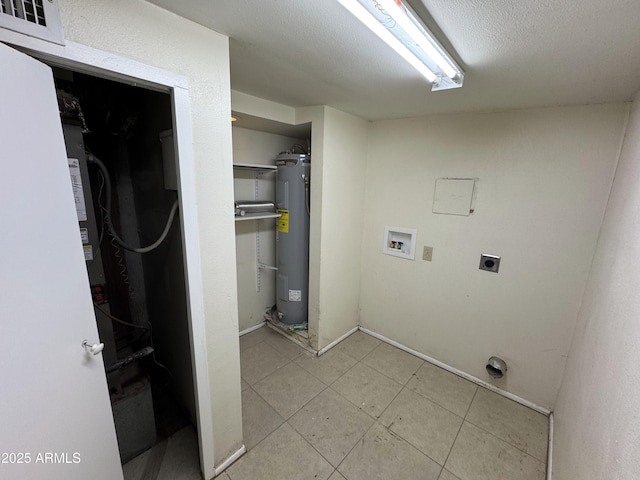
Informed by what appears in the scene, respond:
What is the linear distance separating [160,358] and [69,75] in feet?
6.37

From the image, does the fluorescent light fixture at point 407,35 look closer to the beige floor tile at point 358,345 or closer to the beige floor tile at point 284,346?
the beige floor tile at point 358,345

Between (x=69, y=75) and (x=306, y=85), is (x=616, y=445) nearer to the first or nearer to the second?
(x=306, y=85)

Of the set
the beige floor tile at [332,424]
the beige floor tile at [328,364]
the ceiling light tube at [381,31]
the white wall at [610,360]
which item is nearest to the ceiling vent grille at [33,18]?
the ceiling light tube at [381,31]

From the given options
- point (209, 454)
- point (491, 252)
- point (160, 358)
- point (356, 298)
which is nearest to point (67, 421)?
point (209, 454)

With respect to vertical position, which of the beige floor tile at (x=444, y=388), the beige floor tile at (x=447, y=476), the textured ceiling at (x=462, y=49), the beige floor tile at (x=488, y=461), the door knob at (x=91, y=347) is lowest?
the beige floor tile at (x=488, y=461)

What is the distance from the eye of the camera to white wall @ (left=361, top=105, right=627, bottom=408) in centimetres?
163

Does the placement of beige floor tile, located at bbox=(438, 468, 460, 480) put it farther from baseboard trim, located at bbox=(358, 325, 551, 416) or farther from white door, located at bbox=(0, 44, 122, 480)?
white door, located at bbox=(0, 44, 122, 480)

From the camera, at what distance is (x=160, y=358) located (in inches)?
77.3

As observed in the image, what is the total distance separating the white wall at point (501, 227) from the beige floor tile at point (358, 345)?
0.95ft

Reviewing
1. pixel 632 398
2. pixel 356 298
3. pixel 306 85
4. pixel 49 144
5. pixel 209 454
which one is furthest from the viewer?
pixel 356 298

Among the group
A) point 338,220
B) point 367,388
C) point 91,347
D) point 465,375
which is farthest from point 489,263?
point 91,347

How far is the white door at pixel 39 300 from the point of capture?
2.21 ft

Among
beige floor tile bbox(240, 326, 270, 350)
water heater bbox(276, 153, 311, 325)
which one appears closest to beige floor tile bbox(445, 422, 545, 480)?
water heater bbox(276, 153, 311, 325)

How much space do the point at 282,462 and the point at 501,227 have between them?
218 cm
